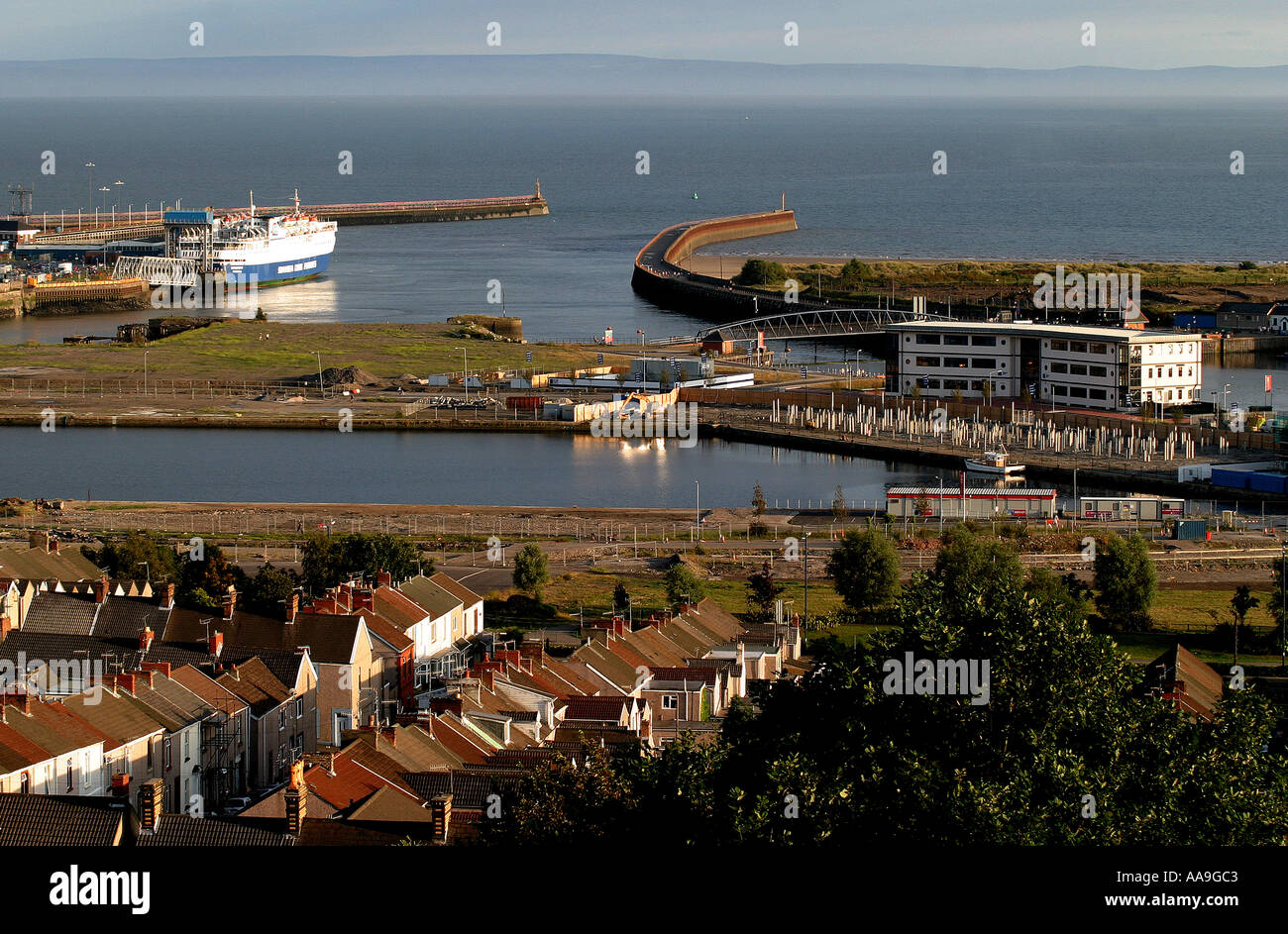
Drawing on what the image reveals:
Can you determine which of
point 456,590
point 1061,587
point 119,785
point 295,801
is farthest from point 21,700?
point 1061,587

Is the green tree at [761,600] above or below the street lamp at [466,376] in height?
below

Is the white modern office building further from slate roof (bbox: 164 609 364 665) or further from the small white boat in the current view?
slate roof (bbox: 164 609 364 665)

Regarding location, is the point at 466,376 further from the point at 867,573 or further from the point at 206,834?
the point at 206,834

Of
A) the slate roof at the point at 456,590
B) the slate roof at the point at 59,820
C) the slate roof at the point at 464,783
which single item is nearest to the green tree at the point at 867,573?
the slate roof at the point at 456,590

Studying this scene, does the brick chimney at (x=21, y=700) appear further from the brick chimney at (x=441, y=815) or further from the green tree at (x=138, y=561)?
the green tree at (x=138, y=561)

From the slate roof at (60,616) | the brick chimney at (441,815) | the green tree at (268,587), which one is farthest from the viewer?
the green tree at (268,587)

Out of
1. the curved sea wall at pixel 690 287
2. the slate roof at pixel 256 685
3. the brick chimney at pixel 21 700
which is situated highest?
the curved sea wall at pixel 690 287

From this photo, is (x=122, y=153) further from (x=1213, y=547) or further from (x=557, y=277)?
(x=1213, y=547)
